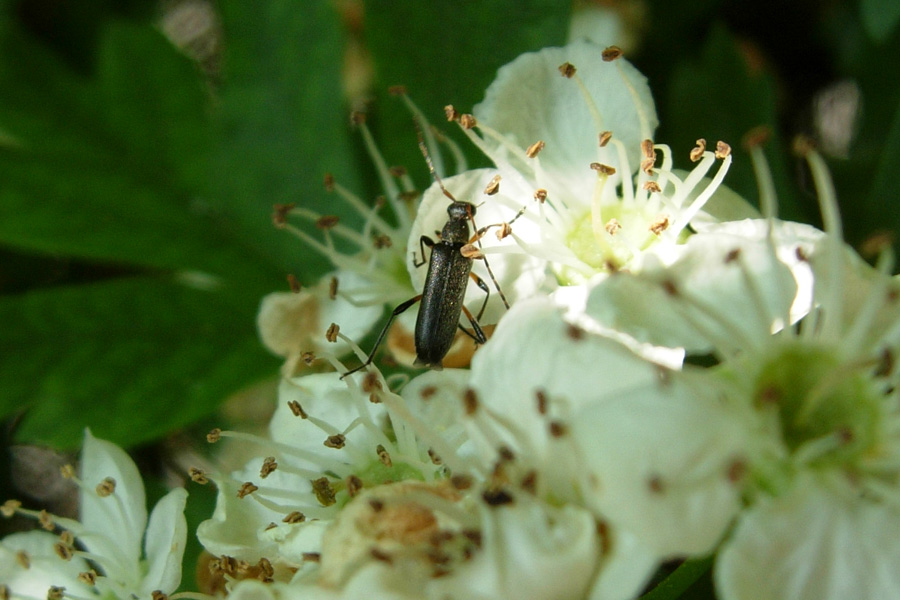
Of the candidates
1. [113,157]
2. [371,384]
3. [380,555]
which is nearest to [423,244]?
[371,384]

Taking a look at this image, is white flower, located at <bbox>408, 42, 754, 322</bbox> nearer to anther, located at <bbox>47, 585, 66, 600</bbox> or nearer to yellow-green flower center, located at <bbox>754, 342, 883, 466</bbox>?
yellow-green flower center, located at <bbox>754, 342, 883, 466</bbox>

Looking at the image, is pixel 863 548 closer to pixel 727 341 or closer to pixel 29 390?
pixel 727 341

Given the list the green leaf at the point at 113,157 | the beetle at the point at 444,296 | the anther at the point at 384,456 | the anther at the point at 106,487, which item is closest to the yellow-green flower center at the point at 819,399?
the beetle at the point at 444,296

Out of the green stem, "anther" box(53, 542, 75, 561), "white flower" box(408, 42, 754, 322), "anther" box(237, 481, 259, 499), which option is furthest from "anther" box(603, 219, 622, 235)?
"anther" box(53, 542, 75, 561)

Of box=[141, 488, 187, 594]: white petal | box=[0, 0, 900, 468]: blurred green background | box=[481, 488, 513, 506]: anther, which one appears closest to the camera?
box=[481, 488, 513, 506]: anther

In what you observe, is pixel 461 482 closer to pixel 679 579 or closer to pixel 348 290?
pixel 679 579

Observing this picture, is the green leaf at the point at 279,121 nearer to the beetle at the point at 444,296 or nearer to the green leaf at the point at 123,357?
the green leaf at the point at 123,357
